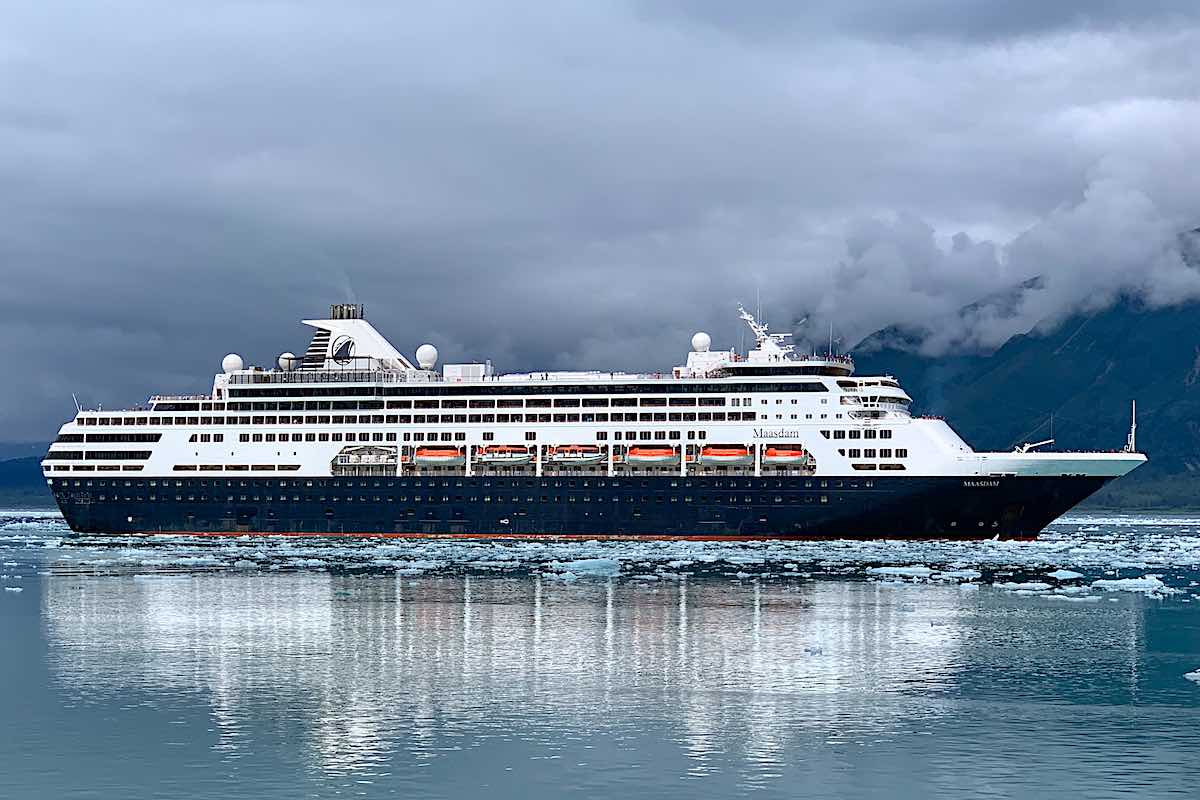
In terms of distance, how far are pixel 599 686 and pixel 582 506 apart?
55.4 metres

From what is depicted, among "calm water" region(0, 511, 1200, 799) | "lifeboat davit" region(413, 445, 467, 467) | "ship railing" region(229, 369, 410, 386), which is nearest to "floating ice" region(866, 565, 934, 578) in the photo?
"calm water" region(0, 511, 1200, 799)

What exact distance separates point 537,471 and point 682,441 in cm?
930

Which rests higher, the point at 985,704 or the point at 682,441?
the point at 682,441

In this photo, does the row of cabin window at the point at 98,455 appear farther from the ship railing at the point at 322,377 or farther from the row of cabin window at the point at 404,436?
the ship railing at the point at 322,377

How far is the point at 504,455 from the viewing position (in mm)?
90875

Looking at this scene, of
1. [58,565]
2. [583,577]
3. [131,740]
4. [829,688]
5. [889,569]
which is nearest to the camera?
[131,740]

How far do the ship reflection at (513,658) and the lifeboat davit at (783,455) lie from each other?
97.6 ft

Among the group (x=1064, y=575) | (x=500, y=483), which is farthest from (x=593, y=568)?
(x=500, y=483)

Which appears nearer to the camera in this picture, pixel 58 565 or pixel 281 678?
pixel 281 678

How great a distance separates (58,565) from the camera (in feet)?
233

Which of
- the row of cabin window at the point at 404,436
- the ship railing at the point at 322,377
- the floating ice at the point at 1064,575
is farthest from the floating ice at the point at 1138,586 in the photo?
the ship railing at the point at 322,377

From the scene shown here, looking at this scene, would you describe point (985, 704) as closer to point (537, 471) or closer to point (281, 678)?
point (281, 678)

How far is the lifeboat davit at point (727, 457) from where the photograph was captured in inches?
3452

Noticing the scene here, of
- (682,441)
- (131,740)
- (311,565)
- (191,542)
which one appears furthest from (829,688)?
(191,542)
